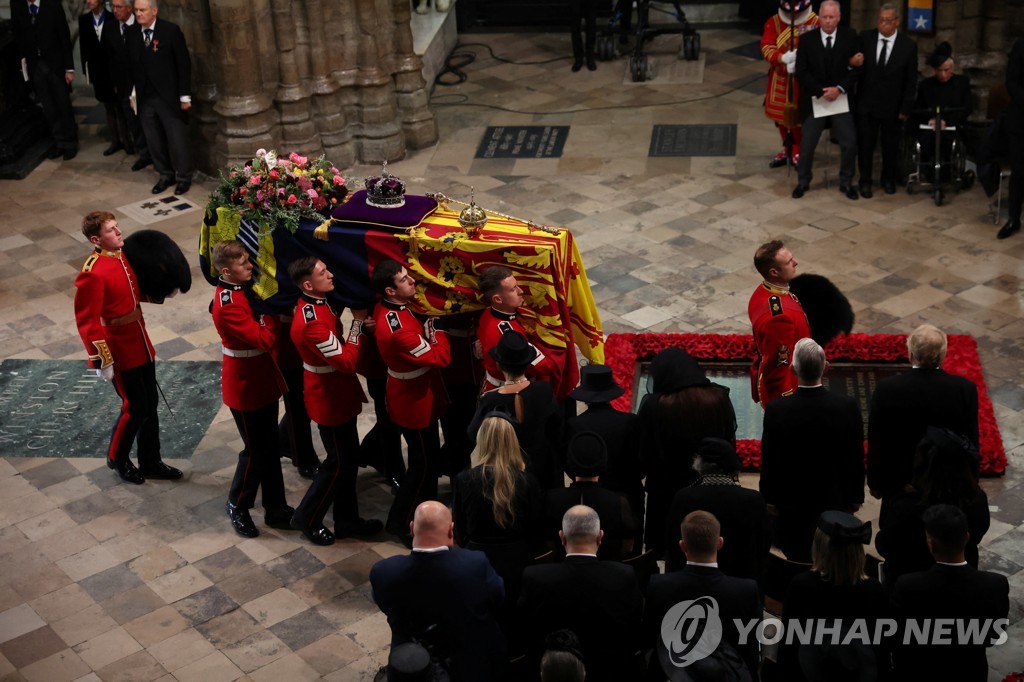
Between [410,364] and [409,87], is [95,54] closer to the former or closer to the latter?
[409,87]

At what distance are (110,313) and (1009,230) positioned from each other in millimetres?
6884

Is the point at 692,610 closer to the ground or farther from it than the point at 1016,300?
farther from it

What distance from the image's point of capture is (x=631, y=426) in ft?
20.6

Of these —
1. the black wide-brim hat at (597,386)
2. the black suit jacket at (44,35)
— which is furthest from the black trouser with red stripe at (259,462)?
the black suit jacket at (44,35)

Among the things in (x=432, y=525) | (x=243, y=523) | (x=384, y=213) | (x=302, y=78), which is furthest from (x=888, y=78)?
(x=432, y=525)

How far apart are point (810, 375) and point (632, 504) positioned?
1006 millimetres

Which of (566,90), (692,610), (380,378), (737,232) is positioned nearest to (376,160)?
(566,90)

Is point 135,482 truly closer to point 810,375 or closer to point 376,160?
point 810,375

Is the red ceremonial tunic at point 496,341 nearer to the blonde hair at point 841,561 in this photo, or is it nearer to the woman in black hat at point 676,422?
the woman in black hat at point 676,422

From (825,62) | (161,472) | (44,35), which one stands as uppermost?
(44,35)

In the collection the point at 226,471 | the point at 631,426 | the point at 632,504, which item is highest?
the point at 631,426

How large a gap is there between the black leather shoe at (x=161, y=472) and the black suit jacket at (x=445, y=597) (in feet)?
10.9

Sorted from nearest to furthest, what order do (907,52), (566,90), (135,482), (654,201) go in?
(135,482) < (907,52) < (654,201) < (566,90)

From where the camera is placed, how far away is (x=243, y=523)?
7664mm
